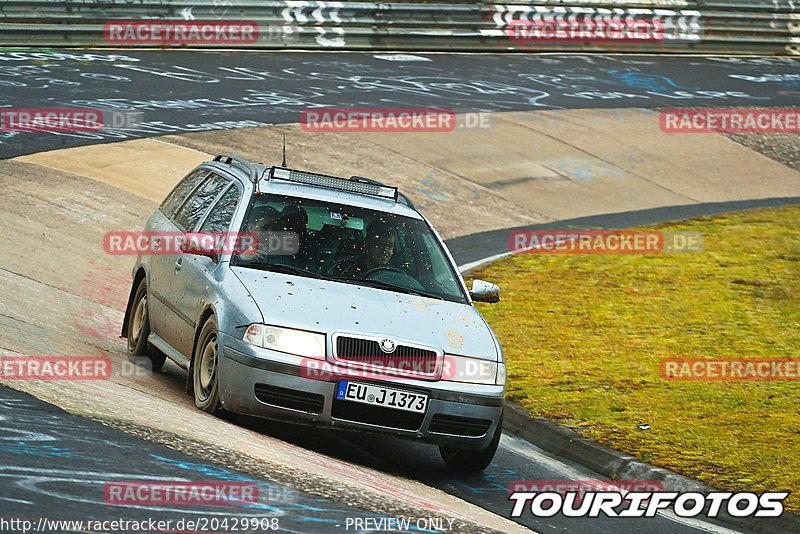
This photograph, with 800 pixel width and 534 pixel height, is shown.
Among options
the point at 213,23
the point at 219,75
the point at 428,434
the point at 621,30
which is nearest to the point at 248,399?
the point at 428,434

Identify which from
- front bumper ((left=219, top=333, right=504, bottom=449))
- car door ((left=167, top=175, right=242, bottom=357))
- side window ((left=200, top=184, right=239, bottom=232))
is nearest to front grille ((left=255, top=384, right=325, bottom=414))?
front bumper ((left=219, top=333, right=504, bottom=449))

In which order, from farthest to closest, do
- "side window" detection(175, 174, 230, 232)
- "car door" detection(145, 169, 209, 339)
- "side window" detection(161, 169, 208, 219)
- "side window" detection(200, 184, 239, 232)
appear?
"side window" detection(161, 169, 208, 219), "side window" detection(175, 174, 230, 232), "car door" detection(145, 169, 209, 339), "side window" detection(200, 184, 239, 232)

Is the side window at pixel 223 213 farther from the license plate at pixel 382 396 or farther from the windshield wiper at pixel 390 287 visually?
the license plate at pixel 382 396

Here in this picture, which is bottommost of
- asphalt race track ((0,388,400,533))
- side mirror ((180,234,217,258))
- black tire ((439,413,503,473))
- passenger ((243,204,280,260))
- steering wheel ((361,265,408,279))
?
black tire ((439,413,503,473))

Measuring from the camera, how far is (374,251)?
874 centimetres

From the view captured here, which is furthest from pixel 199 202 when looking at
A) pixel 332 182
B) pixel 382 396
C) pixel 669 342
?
pixel 669 342

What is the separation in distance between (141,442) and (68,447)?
1.46ft

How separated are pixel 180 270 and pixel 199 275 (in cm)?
50

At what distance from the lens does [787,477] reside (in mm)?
8023

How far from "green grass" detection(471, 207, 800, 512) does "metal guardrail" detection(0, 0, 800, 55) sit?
471 inches

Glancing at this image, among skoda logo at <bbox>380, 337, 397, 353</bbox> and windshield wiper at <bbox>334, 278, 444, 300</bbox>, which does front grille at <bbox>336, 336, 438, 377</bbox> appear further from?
windshield wiper at <bbox>334, 278, 444, 300</bbox>

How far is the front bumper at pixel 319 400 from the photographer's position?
7461mm

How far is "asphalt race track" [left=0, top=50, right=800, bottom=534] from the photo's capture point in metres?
6.05

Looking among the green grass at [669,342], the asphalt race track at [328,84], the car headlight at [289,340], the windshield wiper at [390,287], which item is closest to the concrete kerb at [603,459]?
the green grass at [669,342]
